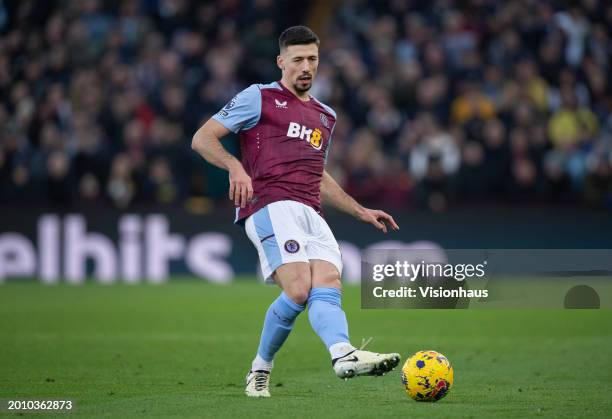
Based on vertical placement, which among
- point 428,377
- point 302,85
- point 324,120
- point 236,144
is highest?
point 236,144

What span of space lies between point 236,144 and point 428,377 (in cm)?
1238

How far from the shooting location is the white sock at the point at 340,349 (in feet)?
23.8

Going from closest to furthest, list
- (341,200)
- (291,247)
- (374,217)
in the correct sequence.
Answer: (291,247) < (374,217) < (341,200)

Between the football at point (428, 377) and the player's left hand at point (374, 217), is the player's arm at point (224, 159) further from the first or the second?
the football at point (428, 377)

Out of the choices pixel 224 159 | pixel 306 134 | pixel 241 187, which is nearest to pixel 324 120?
pixel 306 134

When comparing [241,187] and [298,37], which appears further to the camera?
[298,37]

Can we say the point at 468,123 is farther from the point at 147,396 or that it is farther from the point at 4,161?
the point at 147,396

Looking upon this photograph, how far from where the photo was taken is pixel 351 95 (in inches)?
816

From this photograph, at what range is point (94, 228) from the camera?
19.3 m

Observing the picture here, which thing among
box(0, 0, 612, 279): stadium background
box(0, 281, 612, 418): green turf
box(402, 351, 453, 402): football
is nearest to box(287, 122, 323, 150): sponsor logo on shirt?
box(402, 351, 453, 402): football

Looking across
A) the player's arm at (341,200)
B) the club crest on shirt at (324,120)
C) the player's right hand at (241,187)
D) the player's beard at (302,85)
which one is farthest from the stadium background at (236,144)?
the player's right hand at (241,187)

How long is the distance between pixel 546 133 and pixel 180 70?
6.51m

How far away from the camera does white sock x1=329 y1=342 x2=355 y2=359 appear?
727cm

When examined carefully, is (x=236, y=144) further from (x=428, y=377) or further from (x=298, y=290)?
(x=428, y=377)
